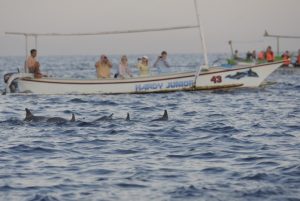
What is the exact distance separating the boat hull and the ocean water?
11.8ft

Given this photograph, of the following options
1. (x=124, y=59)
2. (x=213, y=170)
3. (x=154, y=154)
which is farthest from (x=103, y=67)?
(x=213, y=170)

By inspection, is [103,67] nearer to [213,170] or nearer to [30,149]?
[30,149]

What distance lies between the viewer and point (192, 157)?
12.1 metres

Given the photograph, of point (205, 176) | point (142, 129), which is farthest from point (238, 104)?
point (205, 176)

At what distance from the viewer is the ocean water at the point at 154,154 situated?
9.32m

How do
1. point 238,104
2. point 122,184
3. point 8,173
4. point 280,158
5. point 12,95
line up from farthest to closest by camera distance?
point 12,95 → point 238,104 → point 280,158 → point 8,173 → point 122,184

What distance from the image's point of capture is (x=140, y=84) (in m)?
26.4

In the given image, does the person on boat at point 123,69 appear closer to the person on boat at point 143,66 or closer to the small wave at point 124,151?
the person on boat at point 143,66

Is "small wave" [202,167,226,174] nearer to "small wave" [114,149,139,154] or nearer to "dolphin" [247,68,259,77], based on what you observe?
"small wave" [114,149,139,154]

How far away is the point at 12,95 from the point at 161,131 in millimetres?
12843

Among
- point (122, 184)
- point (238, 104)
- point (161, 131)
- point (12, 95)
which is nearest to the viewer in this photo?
point (122, 184)

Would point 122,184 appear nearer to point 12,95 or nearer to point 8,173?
point 8,173

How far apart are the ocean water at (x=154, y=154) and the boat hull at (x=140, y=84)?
3582mm

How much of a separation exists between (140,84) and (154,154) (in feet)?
46.1
